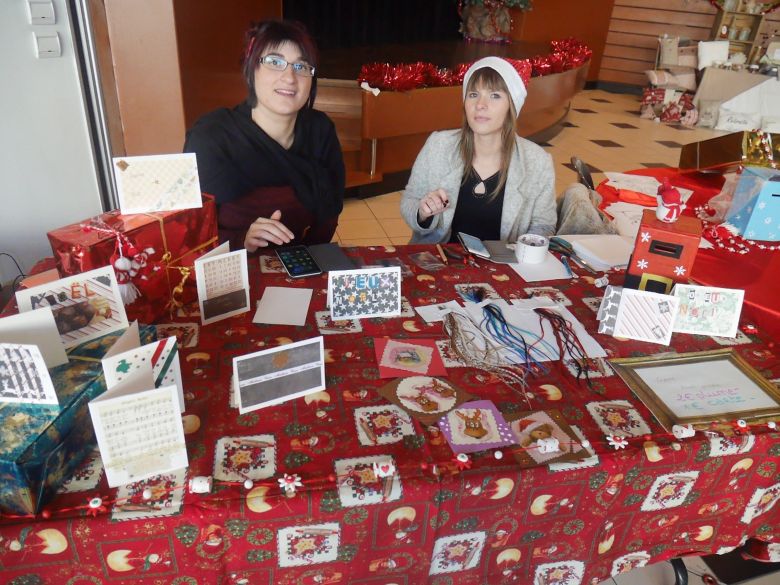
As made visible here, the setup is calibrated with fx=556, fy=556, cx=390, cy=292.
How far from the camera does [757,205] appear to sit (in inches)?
72.2

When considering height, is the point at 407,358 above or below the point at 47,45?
below

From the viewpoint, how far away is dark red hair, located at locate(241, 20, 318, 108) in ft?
5.44

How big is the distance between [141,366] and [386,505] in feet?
1.42

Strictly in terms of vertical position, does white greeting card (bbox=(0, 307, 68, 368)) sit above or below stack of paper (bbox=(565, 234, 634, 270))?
above

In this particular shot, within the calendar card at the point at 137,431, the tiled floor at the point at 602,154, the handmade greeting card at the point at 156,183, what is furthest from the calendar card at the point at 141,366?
the tiled floor at the point at 602,154

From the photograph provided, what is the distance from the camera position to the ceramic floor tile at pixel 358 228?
3576 millimetres

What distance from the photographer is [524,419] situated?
1011 millimetres

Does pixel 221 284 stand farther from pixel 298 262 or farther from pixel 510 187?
pixel 510 187

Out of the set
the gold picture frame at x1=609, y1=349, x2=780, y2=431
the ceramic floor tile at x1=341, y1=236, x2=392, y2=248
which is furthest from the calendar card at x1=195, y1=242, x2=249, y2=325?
the ceramic floor tile at x1=341, y1=236, x2=392, y2=248

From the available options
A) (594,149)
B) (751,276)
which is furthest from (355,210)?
(594,149)

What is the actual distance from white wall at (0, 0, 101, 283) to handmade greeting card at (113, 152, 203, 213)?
150 centimetres

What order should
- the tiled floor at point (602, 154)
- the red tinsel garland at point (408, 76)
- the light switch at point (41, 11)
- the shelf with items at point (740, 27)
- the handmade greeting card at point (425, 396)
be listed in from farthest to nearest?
the shelf with items at point (740, 27), the red tinsel garland at point (408, 76), the light switch at point (41, 11), the tiled floor at point (602, 154), the handmade greeting card at point (425, 396)

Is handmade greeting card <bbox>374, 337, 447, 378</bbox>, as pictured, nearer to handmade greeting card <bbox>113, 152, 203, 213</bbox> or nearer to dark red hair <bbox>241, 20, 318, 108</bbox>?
handmade greeting card <bbox>113, 152, 203, 213</bbox>

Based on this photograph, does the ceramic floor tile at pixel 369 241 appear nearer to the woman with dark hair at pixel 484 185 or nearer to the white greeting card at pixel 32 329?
the woman with dark hair at pixel 484 185
